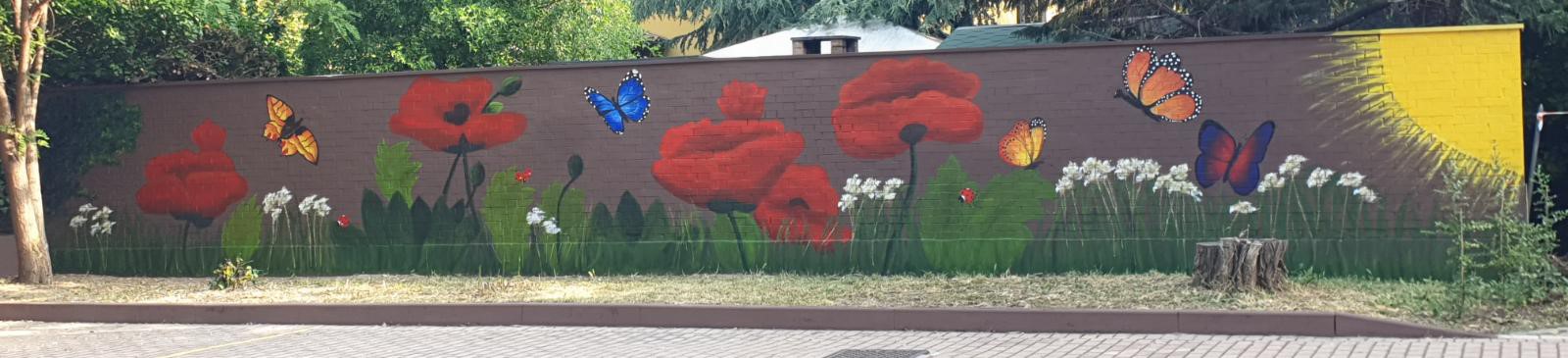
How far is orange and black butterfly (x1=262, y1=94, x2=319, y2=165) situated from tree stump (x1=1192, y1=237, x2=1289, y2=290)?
967 centimetres

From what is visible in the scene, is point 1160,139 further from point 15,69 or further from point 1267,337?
point 15,69

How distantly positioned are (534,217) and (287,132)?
304 cm

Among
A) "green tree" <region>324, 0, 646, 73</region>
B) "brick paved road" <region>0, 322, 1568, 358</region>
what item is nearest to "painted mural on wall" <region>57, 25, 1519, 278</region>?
"brick paved road" <region>0, 322, 1568, 358</region>

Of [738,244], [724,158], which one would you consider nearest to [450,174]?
[724,158]

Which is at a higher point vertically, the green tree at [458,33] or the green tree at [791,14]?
the green tree at [791,14]

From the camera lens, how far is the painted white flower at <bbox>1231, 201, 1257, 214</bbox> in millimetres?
13344

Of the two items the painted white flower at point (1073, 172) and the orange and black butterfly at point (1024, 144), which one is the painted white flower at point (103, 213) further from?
the painted white flower at point (1073, 172)

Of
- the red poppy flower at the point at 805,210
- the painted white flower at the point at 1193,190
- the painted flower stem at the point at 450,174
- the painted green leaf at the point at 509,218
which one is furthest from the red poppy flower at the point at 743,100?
the painted white flower at the point at 1193,190

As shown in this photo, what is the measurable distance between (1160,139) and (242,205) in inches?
389

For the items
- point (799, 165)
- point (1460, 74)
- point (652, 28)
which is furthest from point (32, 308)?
point (652, 28)

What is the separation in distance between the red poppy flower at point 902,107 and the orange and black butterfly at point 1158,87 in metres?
1.41

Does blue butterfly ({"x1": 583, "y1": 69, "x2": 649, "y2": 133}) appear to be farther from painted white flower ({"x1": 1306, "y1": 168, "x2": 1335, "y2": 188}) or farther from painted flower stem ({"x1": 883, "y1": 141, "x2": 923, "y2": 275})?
painted white flower ({"x1": 1306, "y1": 168, "x2": 1335, "y2": 188})

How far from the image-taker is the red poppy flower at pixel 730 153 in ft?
47.9

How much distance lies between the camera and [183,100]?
1656 cm
